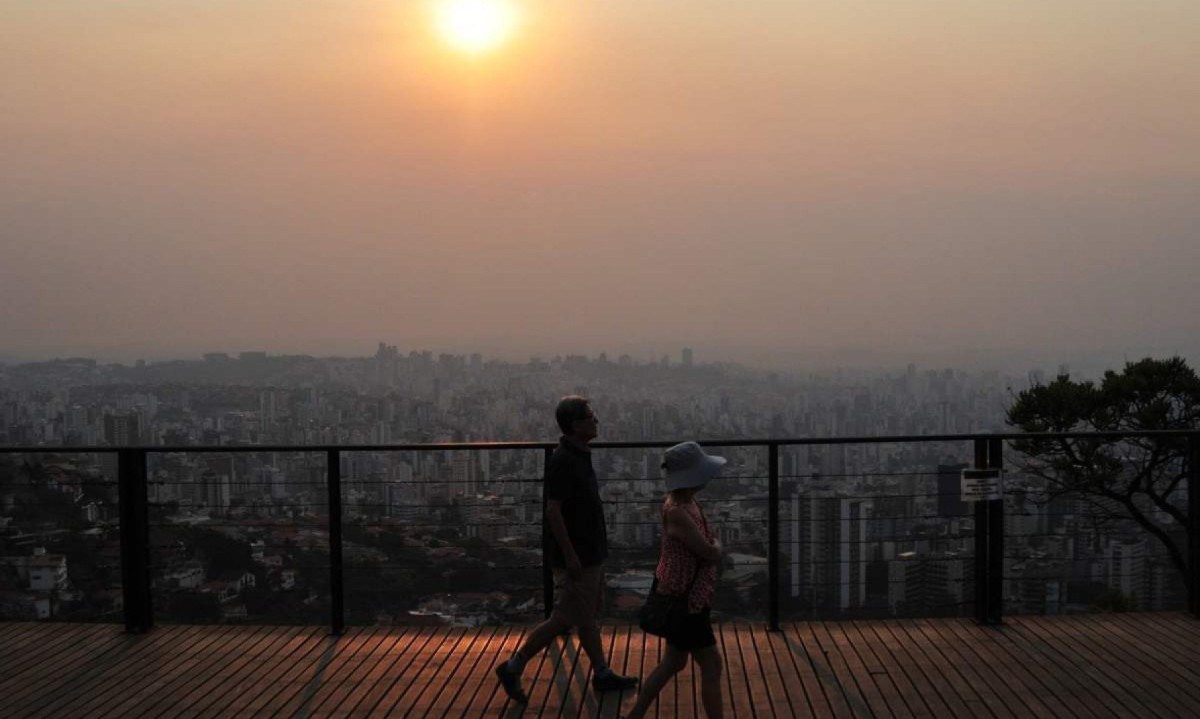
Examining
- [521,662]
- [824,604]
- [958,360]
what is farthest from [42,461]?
[958,360]

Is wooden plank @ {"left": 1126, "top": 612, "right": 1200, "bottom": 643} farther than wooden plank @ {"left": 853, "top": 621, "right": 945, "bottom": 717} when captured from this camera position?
Yes

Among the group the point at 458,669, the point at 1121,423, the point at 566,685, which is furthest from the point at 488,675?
the point at 1121,423

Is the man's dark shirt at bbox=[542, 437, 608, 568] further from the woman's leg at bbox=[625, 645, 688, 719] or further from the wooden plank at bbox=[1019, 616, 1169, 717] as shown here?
the wooden plank at bbox=[1019, 616, 1169, 717]

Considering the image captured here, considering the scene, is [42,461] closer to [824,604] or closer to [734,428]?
[824,604]

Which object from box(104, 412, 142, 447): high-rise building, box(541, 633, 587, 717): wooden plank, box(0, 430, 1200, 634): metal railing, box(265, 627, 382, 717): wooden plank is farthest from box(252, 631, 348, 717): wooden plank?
box(104, 412, 142, 447): high-rise building

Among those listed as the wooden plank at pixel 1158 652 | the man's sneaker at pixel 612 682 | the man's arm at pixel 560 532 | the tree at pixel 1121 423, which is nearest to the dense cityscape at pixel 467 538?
the wooden plank at pixel 1158 652

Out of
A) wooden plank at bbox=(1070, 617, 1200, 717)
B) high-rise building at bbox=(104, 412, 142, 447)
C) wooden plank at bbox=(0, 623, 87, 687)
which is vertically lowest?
wooden plank at bbox=(0, 623, 87, 687)
